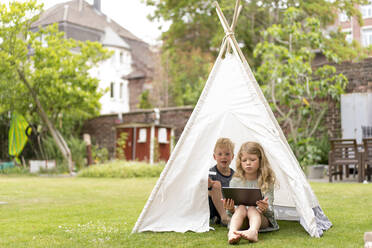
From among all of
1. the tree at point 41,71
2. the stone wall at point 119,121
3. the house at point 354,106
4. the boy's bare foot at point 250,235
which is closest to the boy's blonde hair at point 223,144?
the boy's bare foot at point 250,235

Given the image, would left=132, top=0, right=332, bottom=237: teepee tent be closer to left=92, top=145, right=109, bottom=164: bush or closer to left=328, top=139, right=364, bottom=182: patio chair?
left=328, top=139, right=364, bottom=182: patio chair

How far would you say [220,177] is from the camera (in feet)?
16.0

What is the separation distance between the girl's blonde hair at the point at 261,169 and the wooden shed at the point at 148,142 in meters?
12.9

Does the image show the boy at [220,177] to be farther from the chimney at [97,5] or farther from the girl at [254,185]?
the chimney at [97,5]

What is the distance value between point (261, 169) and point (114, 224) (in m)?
1.58

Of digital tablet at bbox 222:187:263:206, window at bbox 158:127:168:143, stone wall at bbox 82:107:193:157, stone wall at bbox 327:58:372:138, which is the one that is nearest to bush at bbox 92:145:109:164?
stone wall at bbox 82:107:193:157

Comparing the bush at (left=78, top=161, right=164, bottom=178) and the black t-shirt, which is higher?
the black t-shirt

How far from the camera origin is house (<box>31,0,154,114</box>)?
24.6 meters

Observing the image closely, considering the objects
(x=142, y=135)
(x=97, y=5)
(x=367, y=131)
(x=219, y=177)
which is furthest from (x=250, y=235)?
(x=97, y=5)

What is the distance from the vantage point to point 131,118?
1930 cm

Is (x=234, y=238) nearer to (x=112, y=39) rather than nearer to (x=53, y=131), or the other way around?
(x=53, y=131)

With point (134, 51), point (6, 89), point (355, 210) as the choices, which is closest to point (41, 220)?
point (355, 210)

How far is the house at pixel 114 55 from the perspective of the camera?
24562 mm

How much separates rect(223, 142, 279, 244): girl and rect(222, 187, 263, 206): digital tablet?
0.12ft
